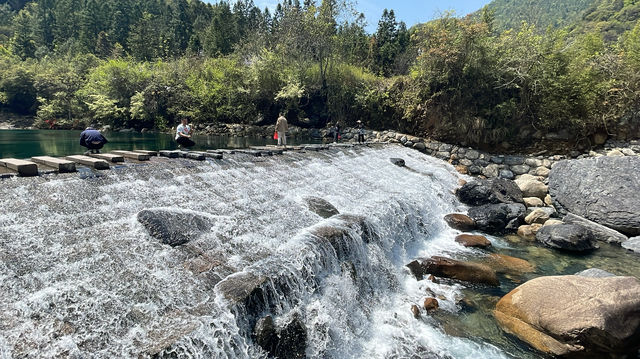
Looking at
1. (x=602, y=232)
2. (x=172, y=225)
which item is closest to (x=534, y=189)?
(x=602, y=232)

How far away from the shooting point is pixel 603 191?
1064 cm

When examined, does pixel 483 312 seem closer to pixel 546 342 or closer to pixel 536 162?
pixel 546 342

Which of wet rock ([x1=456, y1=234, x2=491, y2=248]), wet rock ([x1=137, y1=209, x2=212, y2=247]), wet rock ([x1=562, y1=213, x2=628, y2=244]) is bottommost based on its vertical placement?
wet rock ([x1=456, y1=234, x2=491, y2=248])

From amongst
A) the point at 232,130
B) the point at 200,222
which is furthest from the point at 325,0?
the point at 200,222

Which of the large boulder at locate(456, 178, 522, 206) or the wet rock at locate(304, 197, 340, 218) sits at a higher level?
the wet rock at locate(304, 197, 340, 218)

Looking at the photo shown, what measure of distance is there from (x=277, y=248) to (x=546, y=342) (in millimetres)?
4531

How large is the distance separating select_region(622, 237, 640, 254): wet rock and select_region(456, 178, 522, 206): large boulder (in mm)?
3469

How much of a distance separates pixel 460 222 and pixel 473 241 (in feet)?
4.56

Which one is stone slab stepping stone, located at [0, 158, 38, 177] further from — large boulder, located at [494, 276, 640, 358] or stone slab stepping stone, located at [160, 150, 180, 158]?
large boulder, located at [494, 276, 640, 358]

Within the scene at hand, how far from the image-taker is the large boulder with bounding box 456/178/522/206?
12002 millimetres

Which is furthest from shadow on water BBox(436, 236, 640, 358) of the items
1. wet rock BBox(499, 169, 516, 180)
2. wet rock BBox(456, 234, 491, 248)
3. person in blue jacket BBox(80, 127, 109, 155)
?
person in blue jacket BBox(80, 127, 109, 155)

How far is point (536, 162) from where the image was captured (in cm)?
1664

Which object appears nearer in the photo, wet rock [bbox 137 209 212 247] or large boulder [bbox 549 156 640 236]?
wet rock [bbox 137 209 212 247]

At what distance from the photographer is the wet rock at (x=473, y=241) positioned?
8820mm
